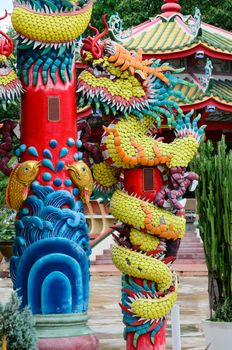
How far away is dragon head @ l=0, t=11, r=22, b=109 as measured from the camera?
26.0 feet

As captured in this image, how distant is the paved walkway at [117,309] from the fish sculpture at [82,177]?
286 cm

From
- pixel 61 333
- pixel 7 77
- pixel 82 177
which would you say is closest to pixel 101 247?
pixel 82 177

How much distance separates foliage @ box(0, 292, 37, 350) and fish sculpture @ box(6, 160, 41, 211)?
127cm

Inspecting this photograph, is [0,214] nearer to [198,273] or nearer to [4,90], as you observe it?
[198,273]

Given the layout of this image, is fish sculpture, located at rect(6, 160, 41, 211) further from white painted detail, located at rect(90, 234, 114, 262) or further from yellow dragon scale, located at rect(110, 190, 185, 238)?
white painted detail, located at rect(90, 234, 114, 262)

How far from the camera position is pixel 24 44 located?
816cm

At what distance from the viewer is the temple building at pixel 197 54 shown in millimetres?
23969

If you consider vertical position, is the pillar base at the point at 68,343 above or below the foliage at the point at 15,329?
below

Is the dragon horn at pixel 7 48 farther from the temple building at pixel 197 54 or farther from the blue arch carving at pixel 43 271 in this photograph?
the temple building at pixel 197 54

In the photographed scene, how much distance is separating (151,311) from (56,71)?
95.0 inches

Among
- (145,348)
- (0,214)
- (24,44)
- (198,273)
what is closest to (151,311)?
(145,348)

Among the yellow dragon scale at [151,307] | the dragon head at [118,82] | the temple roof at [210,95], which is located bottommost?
the yellow dragon scale at [151,307]

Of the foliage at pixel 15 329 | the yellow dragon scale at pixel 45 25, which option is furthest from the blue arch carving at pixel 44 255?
the yellow dragon scale at pixel 45 25

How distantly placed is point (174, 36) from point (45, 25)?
18.2 metres
